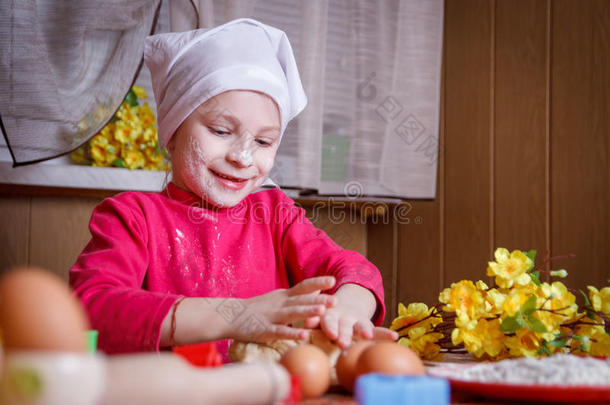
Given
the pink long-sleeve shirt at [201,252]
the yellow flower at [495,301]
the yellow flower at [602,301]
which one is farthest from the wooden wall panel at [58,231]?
the yellow flower at [602,301]

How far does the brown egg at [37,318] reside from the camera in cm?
35

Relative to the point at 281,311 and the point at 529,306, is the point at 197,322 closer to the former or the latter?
the point at 281,311

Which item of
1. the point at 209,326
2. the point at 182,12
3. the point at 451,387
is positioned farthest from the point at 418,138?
the point at 451,387

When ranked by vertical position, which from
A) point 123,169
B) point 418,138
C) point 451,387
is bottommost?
point 451,387

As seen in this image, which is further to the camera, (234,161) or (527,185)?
(527,185)

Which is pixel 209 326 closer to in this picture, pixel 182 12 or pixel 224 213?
pixel 224 213

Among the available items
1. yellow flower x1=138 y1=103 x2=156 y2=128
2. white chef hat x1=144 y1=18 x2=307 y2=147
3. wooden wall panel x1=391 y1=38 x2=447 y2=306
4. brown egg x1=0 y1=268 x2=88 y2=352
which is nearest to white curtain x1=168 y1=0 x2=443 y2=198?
wooden wall panel x1=391 y1=38 x2=447 y2=306

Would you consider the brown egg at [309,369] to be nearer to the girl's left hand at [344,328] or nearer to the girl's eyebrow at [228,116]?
the girl's left hand at [344,328]

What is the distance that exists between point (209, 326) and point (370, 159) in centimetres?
122

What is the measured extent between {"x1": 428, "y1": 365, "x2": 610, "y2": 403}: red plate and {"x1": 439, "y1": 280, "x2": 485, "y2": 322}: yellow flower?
0.98ft

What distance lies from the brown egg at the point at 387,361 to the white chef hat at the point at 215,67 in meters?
0.59

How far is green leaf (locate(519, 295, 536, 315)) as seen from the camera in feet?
2.48

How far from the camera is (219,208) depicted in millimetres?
1133

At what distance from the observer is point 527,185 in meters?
1.70
